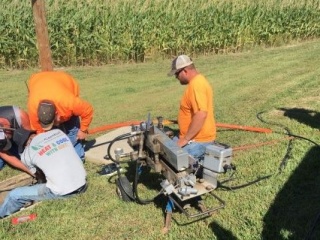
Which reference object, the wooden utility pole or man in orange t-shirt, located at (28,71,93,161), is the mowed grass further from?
the wooden utility pole

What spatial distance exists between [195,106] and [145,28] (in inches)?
453

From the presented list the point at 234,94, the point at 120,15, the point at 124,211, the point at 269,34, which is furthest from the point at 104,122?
the point at 269,34

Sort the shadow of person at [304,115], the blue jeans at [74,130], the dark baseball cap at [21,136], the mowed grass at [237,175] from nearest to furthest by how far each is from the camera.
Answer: the mowed grass at [237,175]
the dark baseball cap at [21,136]
the blue jeans at [74,130]
the shadow of person at [304,115]

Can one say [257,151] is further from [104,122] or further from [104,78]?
[104,78]

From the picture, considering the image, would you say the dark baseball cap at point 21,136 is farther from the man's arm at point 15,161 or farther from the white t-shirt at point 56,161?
Answer: the white t-shirt at point 56,161

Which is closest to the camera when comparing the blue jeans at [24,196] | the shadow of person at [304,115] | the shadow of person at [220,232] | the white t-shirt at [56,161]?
the shadow of person at [220,232]

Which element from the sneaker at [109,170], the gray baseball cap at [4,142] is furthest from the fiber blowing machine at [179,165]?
the gray baseball cap at [4,142]

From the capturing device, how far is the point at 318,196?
5.05m

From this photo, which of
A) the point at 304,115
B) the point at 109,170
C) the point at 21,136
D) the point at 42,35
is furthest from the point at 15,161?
the point at 304,115

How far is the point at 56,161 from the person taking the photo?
5090 millimetres

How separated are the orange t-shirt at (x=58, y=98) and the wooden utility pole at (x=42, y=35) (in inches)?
65.7

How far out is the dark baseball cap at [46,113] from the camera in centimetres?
531

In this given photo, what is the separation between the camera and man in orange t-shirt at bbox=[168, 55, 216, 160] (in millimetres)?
4914

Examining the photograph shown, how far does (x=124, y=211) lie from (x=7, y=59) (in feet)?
39.8
